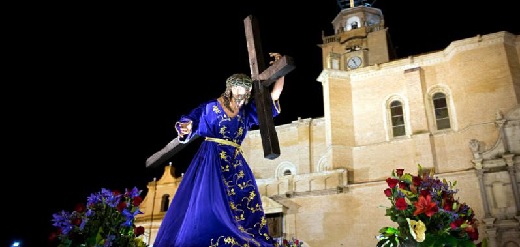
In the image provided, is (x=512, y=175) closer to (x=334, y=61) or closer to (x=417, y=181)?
(x=334, y=61)

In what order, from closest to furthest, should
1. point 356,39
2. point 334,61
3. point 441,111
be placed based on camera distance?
point 441,111 < point 334,61 < point 356,39

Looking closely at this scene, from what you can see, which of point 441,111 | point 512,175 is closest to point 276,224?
point 441,111

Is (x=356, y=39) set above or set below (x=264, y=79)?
above

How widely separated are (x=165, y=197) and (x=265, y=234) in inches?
1079

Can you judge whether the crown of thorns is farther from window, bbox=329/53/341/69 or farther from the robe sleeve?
window, bbox=329/53/341/69

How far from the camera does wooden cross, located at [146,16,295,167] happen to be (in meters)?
4.03

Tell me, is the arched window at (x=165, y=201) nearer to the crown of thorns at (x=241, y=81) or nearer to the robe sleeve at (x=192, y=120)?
the robe sleeve at (x=192, y=120)

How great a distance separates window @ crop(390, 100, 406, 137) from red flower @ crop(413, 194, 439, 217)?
18.2 metres

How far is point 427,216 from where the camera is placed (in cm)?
490

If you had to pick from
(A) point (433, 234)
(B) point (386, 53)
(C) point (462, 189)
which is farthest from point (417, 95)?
(A) point (433, 234)

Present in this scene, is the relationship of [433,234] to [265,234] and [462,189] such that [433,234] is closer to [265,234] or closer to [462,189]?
[265,234]

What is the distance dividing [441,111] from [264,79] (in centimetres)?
1994

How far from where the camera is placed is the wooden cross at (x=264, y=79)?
159 inches

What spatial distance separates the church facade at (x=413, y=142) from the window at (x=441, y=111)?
2.0 inches
